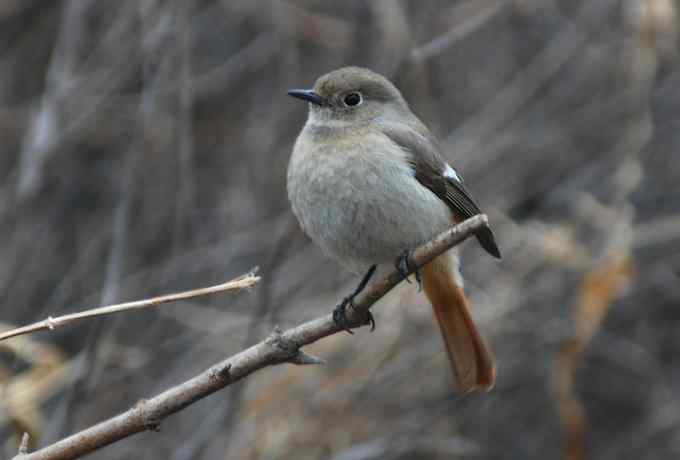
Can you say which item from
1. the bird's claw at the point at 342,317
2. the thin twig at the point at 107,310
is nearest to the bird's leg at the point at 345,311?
the bird's claw at the point at 342,317

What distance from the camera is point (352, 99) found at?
13.2ft

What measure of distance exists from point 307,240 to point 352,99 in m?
1.99

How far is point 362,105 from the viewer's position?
4008mm

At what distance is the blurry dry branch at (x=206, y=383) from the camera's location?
7.48 ft

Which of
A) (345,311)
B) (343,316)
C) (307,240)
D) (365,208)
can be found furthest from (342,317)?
(307,240)

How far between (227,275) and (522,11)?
2.32 m

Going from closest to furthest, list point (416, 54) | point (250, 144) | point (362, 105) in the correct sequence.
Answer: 1. point (362, 105)
2. point (416, 54)
3. point (250, 144)

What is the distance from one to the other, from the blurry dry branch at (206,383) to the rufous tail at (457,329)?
0.95 m

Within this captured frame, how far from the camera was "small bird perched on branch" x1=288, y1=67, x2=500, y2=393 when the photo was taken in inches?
137

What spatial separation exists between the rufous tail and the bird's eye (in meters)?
0.67

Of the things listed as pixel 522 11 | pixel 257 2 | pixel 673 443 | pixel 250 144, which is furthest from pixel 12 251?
pixel 673 443

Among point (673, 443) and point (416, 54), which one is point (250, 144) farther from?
point (673, 443)

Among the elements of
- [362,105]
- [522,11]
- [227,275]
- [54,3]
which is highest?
[54,3]

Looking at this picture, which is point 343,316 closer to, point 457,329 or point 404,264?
point 404,264
